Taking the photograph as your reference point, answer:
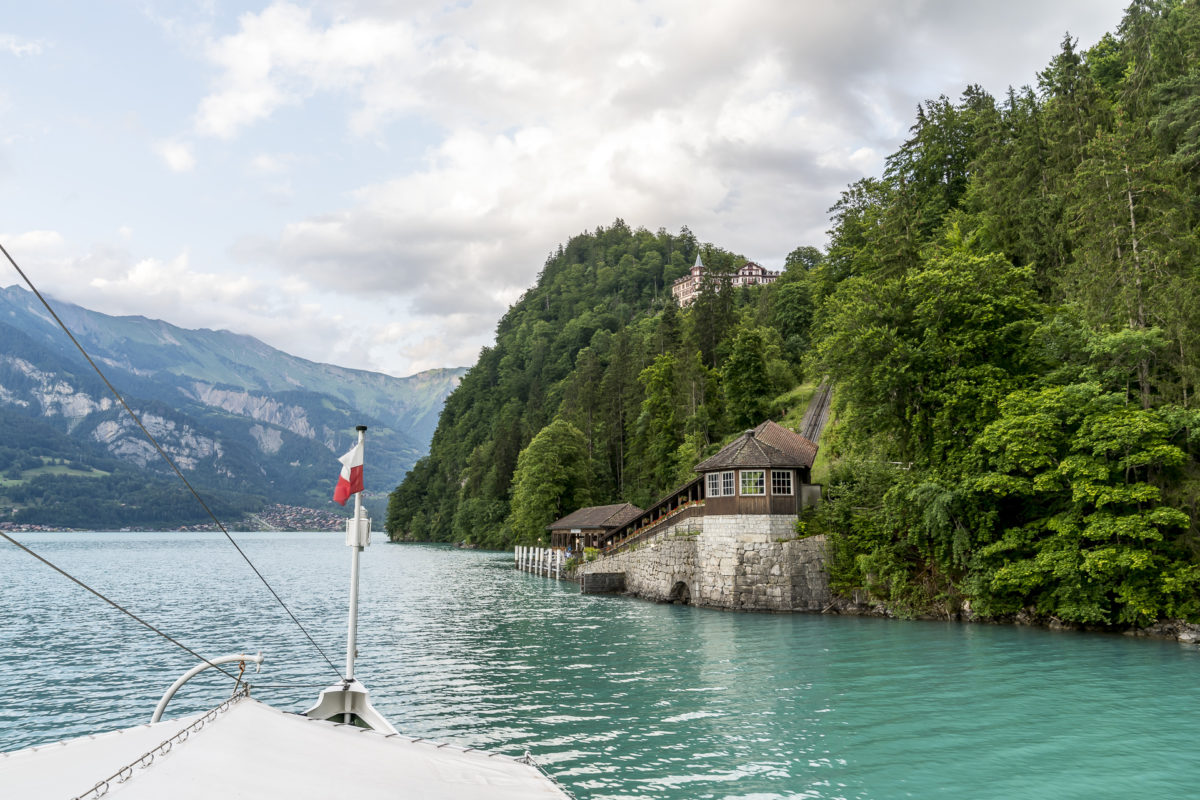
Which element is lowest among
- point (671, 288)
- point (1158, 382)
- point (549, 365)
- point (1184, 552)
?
point (1184, 552)

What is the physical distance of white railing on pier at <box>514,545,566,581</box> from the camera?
189 feet

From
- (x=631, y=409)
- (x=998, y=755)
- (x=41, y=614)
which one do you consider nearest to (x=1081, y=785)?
(x=998, y=755)

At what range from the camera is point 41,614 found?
3578 cm

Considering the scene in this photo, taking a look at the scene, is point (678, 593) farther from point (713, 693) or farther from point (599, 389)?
point (599, 389)

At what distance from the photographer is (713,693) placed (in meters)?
17.3

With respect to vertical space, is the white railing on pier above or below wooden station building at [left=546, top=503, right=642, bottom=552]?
below

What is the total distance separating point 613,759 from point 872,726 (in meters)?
5.29

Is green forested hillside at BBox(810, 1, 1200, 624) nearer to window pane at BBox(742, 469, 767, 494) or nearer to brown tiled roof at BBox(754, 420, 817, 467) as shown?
brown tiled roof at BBox(754, 420, 817, 467)

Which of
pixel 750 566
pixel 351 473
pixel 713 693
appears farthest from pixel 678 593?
pixel 351 473

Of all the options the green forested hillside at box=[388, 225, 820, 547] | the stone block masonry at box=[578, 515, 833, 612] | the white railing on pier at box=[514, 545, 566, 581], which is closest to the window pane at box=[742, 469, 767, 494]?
the stone block masonry at box=[578, 515, 833, 612]

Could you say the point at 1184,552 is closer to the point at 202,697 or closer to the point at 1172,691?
the point at 1172,691

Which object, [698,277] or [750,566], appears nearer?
[750,566]

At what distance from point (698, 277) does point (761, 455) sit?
387 feet

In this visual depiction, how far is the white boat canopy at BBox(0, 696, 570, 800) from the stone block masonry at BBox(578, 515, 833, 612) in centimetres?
2569
